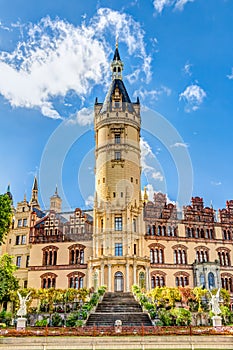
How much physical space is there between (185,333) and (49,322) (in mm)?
14157

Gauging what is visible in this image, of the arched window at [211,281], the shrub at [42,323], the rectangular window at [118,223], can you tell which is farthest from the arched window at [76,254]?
the shrub at [42,323]

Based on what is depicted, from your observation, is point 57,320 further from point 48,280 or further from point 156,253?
point 156,253

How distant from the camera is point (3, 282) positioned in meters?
32.2

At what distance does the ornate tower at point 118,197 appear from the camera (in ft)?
151

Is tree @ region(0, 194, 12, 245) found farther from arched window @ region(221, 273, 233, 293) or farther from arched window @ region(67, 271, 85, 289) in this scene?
arched window @ region(221, 273, 233, 293)

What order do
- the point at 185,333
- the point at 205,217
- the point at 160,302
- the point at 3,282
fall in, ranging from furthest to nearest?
the point at 205,217, the point at 160,302, the point at 3,282, the point at 185,333

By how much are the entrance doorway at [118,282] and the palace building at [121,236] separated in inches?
4.6

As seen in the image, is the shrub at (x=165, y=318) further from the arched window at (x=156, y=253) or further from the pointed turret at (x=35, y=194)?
the pointed turret at (x=35, y=194)

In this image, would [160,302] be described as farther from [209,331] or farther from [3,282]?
[3,282]

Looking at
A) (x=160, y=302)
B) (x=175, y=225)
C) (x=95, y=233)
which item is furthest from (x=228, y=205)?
(x=160, y=302)

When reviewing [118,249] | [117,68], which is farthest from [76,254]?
[117,68]

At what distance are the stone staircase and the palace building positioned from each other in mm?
3177

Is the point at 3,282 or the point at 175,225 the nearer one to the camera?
the point at 3,282

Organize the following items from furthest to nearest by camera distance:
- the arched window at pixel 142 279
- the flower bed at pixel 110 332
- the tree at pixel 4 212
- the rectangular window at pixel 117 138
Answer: the rectangular window at pixel 117 138 → the arched window at pixel 142 279 → the tree at pixel 4 212 → the flower bed at pixel 110 332
